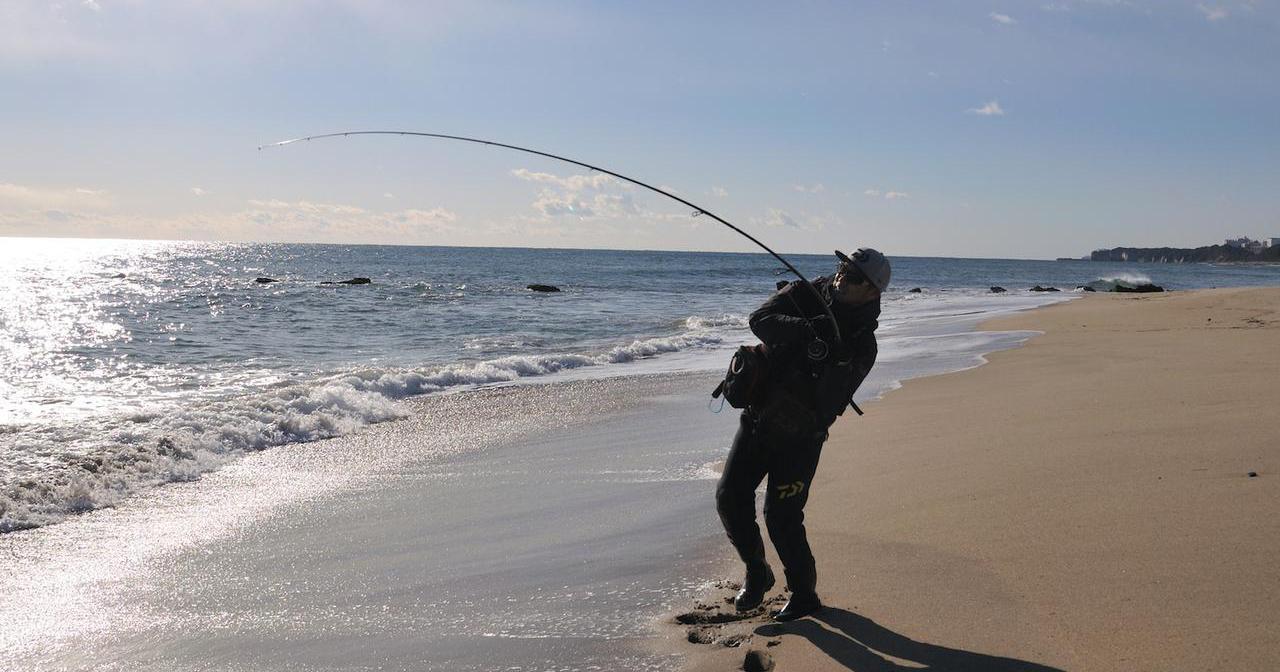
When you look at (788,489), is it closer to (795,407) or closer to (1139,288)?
(795,407)

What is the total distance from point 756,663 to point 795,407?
927 millimetres

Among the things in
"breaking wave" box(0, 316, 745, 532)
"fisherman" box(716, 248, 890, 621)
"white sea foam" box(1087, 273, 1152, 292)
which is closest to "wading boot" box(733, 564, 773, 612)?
"fisherman" box(716, 248, 890, 621)

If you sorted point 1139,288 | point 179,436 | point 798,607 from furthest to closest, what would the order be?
point 1139,288 < point 179,436 < point 798,607

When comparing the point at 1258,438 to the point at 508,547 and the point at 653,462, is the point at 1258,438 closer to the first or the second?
the point at 653,462

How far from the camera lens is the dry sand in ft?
10.6

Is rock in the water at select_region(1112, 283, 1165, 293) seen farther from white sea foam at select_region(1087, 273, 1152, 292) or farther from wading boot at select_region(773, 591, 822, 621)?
wading boot at select_region(773, 591, 822, 621)

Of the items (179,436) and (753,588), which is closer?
(753,588)

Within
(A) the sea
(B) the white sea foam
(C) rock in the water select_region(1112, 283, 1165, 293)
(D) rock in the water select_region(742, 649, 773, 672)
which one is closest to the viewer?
(D) rock in the water select_region(742, 649, 773, 672)

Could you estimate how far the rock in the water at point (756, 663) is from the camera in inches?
126

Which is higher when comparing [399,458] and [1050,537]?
[1050,537]

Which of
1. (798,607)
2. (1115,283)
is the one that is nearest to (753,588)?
(798,607)

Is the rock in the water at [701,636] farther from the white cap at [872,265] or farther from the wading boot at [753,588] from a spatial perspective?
Answer: the white cap at [872,265]

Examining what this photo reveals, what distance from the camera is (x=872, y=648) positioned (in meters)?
3.30

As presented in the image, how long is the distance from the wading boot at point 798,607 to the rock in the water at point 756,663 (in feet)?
1.25
